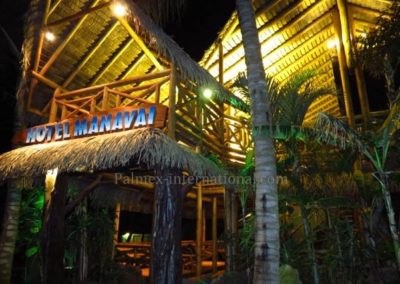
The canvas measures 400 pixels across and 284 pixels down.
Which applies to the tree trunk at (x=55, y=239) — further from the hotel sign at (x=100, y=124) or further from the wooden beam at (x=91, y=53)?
the wooden beam at (x=91, y=53)

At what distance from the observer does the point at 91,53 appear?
7.54 meters

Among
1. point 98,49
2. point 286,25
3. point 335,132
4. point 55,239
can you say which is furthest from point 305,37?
point 55,239

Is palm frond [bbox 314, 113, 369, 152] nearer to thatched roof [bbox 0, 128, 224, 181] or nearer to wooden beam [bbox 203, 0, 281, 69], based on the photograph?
thatched roof [bbox 0, 128, 224, 181]

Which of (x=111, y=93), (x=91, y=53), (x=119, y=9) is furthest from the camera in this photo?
(x=91, y=53)

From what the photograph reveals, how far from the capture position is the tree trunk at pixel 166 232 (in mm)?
4922

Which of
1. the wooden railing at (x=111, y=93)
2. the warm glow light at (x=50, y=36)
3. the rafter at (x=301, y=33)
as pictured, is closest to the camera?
the wooden railing at (x=111, y=93)

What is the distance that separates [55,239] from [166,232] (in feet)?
8.05

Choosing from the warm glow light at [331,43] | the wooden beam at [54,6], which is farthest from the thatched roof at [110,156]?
the warm glow light at [331,43]

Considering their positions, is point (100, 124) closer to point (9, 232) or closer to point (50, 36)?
point (50, 36)

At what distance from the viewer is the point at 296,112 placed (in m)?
5.48

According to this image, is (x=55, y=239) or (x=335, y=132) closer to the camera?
(x=335, y=132)

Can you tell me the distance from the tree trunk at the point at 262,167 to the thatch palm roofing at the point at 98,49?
59.6 inches

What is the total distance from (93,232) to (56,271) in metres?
1.80

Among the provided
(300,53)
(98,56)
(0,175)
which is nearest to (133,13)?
(98,56)
